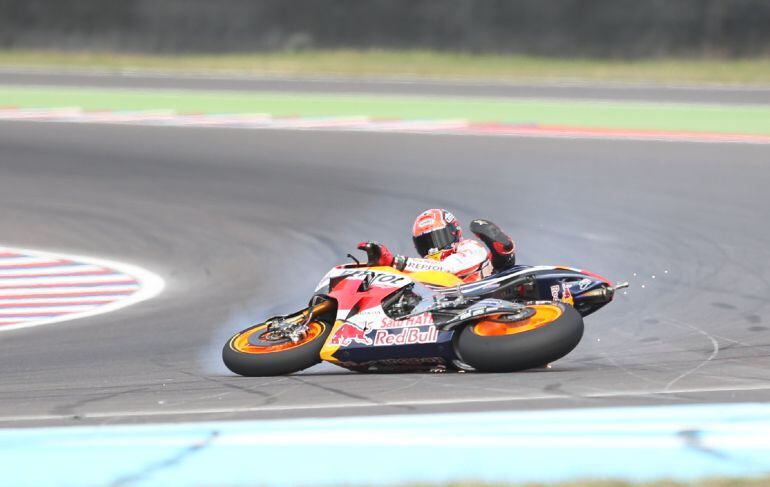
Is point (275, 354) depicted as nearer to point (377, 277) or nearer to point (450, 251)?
point (377, 277)

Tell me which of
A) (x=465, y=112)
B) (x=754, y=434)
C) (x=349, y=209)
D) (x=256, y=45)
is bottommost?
(x=754, y=434)

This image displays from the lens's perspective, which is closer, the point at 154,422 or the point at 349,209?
the point at 154,422

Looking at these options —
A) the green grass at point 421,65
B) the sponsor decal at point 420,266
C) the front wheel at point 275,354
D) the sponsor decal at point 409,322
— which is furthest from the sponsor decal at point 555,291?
the green grass at point 421,65

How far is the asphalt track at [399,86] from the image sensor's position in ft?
80.4

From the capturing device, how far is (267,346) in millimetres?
7895

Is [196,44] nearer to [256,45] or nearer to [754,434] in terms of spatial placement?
[256,45]

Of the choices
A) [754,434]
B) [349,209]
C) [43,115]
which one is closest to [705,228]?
[349,209]

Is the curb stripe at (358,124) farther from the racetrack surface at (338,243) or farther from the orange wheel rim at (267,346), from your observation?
the orange wheel rim at (267,346)

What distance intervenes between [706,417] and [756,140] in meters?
13.0

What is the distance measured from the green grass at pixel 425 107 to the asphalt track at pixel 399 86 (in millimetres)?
880

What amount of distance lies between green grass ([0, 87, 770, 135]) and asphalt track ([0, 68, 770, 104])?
88 cm

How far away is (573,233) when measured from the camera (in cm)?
1262

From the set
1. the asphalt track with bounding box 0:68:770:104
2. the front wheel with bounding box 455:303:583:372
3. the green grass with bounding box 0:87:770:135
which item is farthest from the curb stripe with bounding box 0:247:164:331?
the asphalt track with bounding box 0:68:770:104

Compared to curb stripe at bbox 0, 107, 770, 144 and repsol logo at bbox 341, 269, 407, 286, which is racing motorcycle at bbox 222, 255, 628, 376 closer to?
repsol logo at bbox 341, 269, 407, 286
